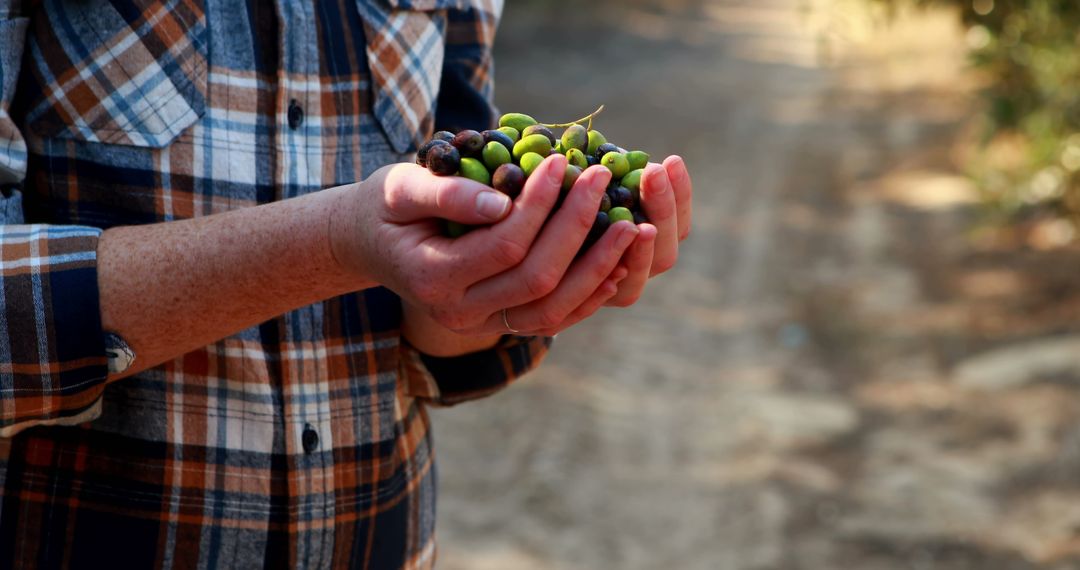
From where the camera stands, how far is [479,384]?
5.49 feet

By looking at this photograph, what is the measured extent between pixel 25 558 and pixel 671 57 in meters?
11.8

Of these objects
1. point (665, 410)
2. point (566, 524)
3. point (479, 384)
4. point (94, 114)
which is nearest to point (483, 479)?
point (566, 524)

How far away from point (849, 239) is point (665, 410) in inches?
98.2

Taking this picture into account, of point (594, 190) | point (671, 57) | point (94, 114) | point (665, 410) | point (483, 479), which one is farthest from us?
point (671, 57)

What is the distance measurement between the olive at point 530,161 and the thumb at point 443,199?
11 cm

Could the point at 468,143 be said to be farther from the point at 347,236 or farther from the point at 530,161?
the point at 347,236

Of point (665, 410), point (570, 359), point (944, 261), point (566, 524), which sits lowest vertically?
point (566, 524)

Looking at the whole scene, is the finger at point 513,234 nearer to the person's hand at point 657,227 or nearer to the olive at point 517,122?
the person's hand at point 657,227

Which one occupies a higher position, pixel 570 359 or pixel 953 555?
pixel 570 359

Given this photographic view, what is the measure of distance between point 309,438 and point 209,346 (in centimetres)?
17

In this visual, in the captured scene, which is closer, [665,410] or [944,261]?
[665,410]

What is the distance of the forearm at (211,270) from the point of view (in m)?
1.28

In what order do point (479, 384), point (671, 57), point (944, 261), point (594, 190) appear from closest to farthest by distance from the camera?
point (594, 190) < point (479, 384) < point (944, 261) < point (671, 57)

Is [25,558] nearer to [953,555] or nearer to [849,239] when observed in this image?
[953,555]
